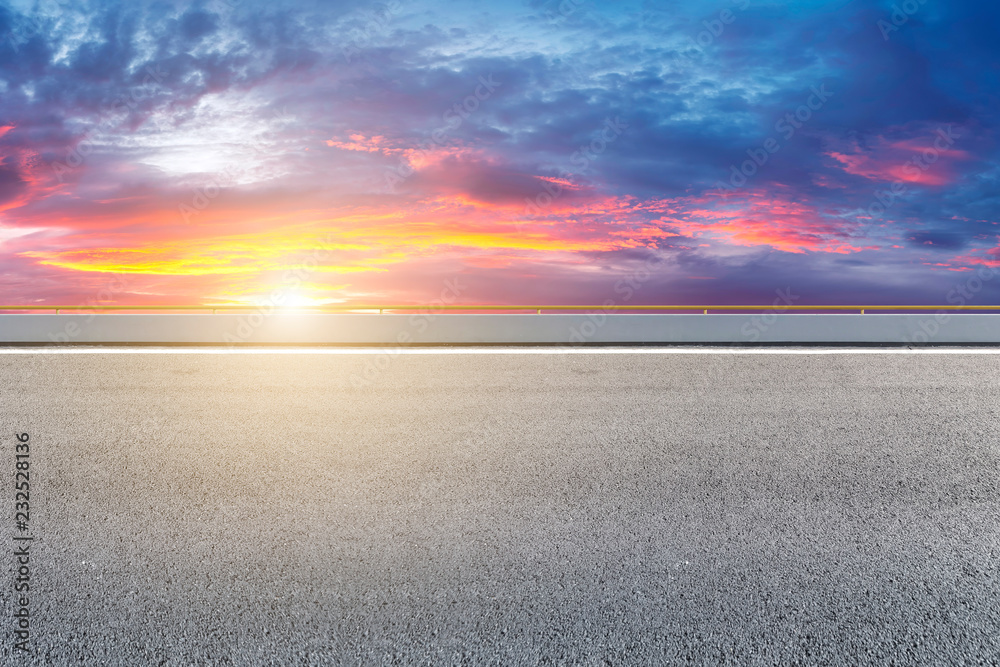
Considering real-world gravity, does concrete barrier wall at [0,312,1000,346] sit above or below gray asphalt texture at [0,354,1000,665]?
above

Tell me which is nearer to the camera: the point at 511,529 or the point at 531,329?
the point at 511,529

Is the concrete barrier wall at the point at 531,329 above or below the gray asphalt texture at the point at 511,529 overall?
above

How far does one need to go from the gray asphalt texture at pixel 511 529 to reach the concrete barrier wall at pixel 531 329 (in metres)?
7.80

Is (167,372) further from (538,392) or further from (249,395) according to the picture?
(538,392)

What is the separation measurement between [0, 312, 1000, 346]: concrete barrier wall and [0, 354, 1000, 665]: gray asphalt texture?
7.80 m

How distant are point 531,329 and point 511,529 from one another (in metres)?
12.4

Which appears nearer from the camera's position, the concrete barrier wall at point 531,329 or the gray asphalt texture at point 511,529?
the gray asphalt texture at point 511,529

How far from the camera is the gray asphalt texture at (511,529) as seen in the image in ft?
9.62

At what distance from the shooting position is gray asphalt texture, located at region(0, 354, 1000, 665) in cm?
293

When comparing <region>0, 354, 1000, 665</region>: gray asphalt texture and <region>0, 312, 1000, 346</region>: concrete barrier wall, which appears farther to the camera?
<region>0, 312, 1000, 346</region>: concrete barrier wall

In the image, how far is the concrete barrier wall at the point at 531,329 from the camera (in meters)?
16.4

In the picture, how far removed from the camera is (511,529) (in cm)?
416

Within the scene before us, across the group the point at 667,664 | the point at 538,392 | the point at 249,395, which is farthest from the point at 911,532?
the point at 249,395

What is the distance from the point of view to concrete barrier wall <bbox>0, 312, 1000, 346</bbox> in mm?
16406
